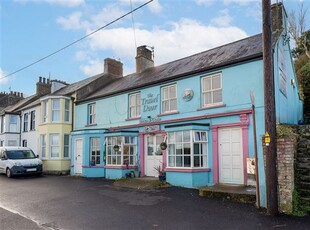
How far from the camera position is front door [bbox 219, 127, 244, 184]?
1125cm

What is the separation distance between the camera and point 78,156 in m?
18.4

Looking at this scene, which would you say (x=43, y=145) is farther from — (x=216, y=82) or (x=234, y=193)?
(x=234, y=193)

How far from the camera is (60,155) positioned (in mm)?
19641

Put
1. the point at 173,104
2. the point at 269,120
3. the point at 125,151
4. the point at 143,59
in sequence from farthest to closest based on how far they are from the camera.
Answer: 1. the point at 143,59
2. the point at 125,151
3. the point at 173,104
4. the point at 269,120

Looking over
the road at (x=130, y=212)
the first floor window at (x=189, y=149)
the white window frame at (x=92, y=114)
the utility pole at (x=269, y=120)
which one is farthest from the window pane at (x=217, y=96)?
the white window frame at (x=92, y=114)

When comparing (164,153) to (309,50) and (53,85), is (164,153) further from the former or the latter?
(309,50)

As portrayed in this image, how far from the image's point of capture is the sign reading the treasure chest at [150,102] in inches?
586

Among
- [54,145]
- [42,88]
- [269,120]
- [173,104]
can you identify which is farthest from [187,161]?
[42,88]

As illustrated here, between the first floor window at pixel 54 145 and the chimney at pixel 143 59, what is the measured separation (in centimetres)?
774

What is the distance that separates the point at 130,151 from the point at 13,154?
846 cm

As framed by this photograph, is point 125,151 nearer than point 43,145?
Yes

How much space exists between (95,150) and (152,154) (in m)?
4.55

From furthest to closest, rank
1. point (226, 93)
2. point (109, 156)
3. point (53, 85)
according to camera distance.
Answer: point (53, 85), point (109, 156), point (226, 93)

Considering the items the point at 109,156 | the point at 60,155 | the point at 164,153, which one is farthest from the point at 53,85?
the point at 164,153
